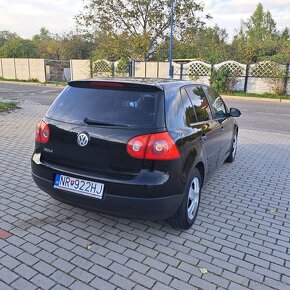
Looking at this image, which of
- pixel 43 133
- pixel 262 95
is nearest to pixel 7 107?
pixel 43 133

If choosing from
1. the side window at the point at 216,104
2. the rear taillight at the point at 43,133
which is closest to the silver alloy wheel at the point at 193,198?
the side window at the point at 216,104

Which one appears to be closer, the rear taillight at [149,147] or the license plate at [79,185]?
the rear taillight at [149,147]

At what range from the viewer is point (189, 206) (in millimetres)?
3428

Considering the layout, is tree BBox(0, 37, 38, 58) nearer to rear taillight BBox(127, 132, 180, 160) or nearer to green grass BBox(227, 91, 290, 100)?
green grass BBox(227, 91, 290, 100)

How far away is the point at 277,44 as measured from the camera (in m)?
36.5

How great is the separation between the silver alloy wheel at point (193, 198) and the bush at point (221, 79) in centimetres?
1780

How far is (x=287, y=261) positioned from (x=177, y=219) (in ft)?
3.63

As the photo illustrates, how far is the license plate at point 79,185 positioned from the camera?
114 inches

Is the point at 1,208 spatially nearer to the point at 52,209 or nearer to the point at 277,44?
the point at 52,209

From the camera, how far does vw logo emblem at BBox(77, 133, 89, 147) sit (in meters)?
2.94

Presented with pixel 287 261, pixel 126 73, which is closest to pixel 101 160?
pixel 287 261

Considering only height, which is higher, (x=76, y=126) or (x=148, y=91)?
(x=148, y=91)

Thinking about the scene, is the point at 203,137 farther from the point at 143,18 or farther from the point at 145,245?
the point at 143,18

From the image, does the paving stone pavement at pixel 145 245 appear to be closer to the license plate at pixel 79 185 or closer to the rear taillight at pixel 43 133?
the license plate at pixel 79 185
